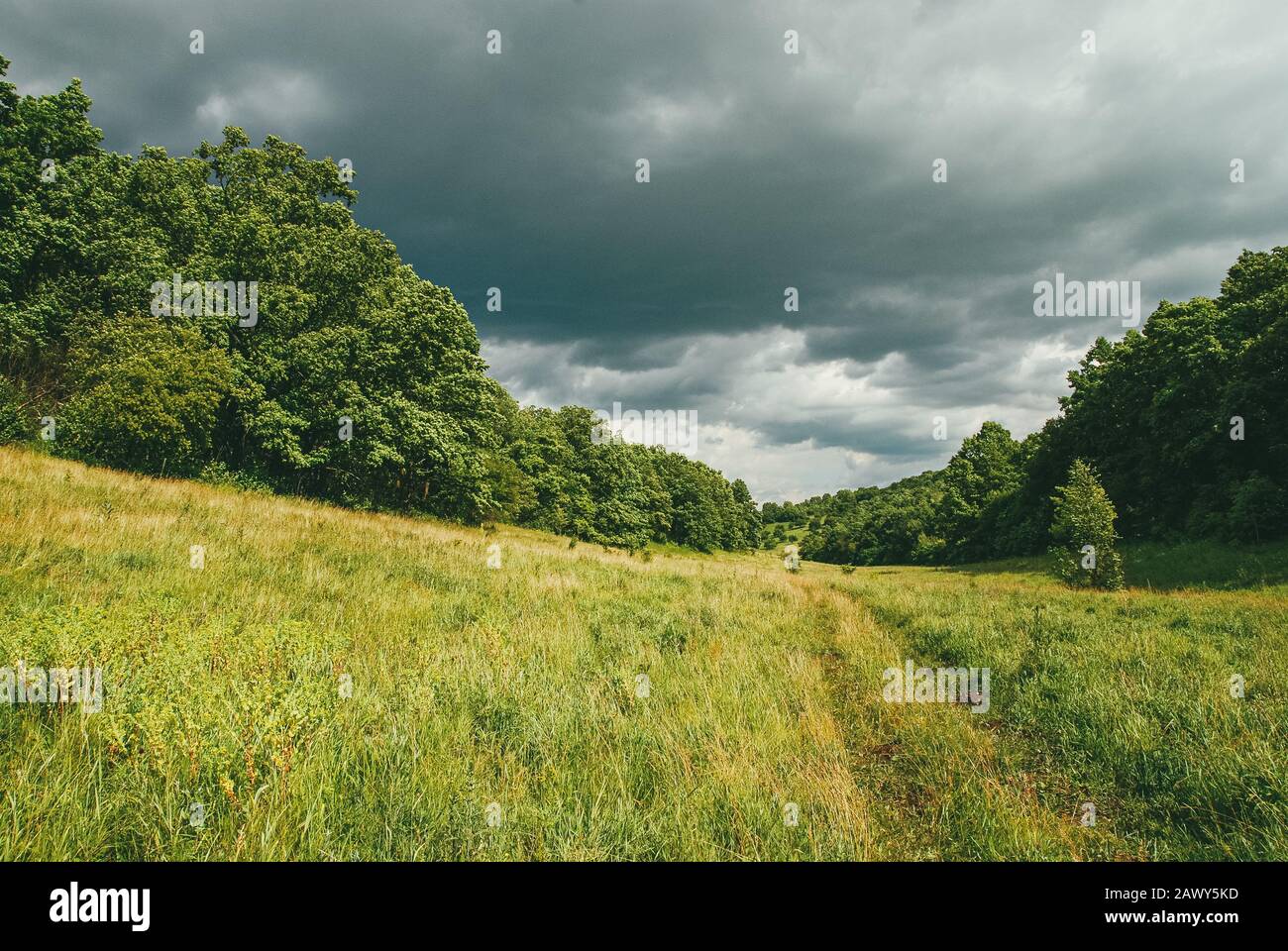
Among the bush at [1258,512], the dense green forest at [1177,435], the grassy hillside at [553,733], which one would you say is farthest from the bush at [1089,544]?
the grassy hillside at [553,733]

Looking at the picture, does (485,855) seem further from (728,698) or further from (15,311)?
(15,311)

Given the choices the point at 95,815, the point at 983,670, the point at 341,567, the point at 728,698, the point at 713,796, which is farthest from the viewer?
the point at 341,567

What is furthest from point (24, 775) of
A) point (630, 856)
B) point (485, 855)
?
point (630, 856)

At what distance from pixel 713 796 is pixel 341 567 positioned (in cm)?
967

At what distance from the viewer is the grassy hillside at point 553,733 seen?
325cm

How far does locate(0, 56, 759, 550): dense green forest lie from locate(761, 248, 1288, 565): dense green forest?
4665cm

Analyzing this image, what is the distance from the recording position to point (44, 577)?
6.91 metres

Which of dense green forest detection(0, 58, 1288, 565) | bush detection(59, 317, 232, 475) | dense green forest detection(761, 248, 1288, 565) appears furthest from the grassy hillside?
dense green forest detection(761, 248, 1288, 565)

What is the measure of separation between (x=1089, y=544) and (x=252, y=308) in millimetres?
43310

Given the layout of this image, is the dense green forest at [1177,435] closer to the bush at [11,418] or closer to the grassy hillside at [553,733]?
the grassy hillside at [553,733]

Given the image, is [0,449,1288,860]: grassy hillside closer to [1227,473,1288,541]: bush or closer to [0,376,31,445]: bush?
[0,376,31,445]: bush

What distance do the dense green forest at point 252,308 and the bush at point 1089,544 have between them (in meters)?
30.9

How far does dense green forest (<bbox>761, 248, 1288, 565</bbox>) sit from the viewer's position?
106 ft

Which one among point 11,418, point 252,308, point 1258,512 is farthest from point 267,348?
point 1258,512
